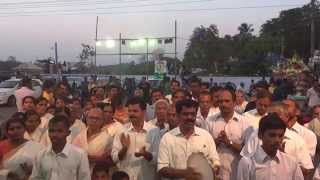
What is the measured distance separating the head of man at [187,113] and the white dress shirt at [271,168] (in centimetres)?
128

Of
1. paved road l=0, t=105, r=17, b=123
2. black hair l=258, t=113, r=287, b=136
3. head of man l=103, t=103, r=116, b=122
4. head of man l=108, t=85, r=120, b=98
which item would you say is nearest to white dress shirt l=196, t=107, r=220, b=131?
head of man l=103, t=103, r=116, b=122

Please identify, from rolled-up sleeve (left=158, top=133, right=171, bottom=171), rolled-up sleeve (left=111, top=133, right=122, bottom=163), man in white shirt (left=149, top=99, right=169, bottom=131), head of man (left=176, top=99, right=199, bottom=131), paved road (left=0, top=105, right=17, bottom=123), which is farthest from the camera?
paved road (left=0, top=105, right=17, bottom=123)

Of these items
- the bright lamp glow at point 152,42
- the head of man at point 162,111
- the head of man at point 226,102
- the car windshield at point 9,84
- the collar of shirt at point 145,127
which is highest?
the bright lamp glow at point 152,42

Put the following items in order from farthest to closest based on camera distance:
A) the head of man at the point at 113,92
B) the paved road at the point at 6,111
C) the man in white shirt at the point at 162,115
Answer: the paved road at the point at 6,111 < the head of man at the point at 113,92 < the man in white shirt at the point at 162,115

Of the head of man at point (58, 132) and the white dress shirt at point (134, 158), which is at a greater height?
the head of man at point (58, 132)

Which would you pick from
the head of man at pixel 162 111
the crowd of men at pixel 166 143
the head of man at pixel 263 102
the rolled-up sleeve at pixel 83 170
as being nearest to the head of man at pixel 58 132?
the crowd of men at pixel 166 143

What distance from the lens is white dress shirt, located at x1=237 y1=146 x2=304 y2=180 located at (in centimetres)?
466

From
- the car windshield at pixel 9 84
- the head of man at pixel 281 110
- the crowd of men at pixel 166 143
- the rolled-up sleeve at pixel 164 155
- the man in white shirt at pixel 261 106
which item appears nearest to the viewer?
the crowd of men at pixel 166 143

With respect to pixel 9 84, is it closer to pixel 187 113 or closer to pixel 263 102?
pixel 263 102

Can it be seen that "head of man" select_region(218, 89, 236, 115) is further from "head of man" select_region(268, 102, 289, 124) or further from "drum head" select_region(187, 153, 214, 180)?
"drum head" select_region(187, 153, 214, 180)

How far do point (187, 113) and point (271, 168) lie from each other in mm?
1461

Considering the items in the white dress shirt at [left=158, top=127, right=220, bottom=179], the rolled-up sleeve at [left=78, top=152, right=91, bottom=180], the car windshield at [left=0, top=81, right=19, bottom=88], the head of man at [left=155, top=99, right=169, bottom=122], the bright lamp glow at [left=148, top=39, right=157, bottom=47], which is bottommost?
the car windshield at [left=0, top=81, right=19, bottom=88]

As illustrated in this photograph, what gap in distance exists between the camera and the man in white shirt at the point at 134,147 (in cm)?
687

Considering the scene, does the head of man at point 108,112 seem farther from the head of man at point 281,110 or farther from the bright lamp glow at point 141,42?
the bright lamp glow at point 141,42
